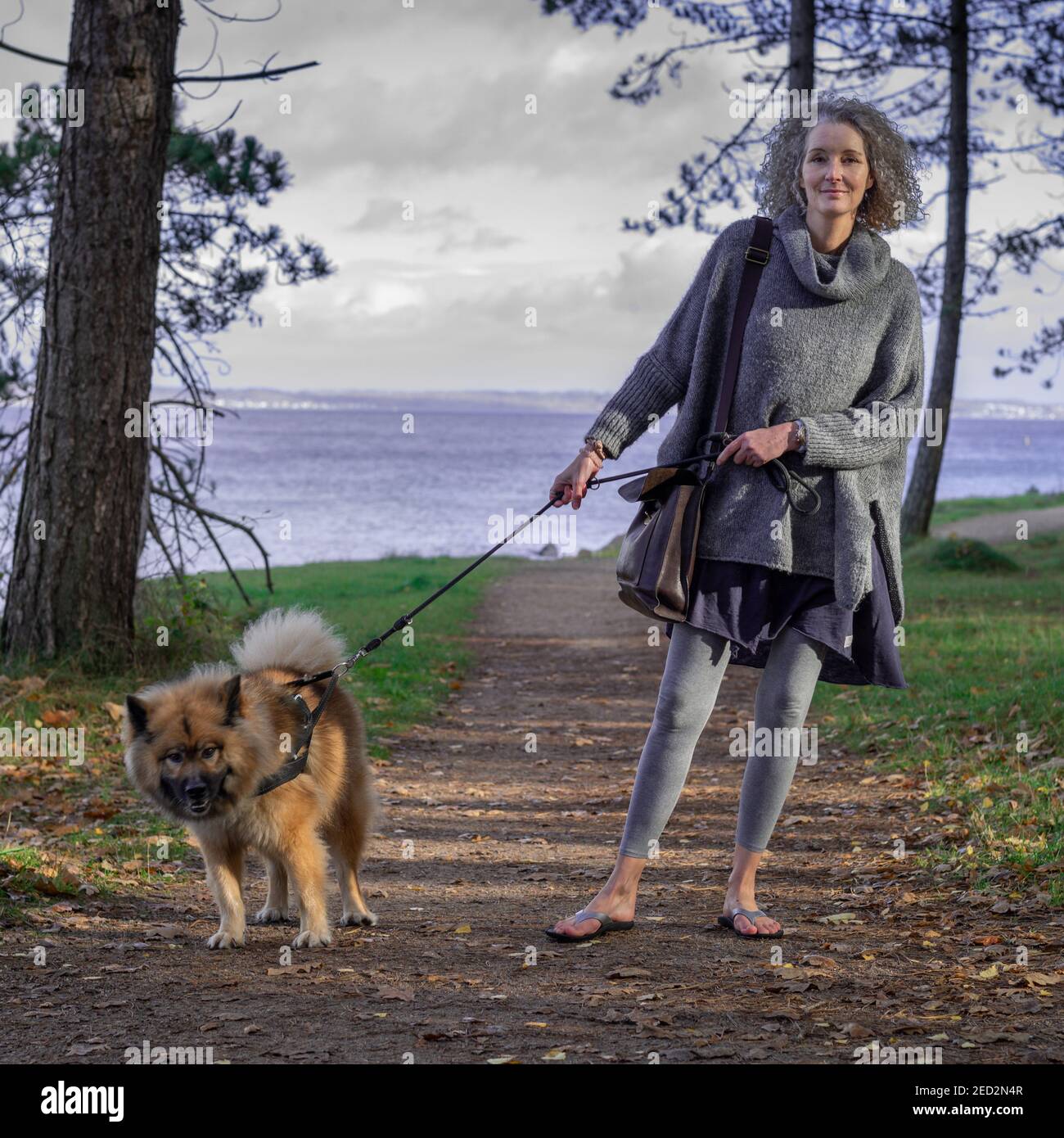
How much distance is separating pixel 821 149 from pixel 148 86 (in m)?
5.64

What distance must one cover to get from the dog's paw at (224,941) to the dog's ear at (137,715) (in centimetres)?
80

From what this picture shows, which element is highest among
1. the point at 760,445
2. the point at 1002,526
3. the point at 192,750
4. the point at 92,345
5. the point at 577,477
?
the point at 92,345

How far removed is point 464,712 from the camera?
9742 mm

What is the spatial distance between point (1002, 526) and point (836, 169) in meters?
21.0

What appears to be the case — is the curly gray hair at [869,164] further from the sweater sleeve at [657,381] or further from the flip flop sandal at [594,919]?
the flip flop sandal at [594,919]

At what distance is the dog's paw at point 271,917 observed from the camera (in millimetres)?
4758

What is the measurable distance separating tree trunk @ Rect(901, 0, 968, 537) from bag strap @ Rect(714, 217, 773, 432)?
13827 mm

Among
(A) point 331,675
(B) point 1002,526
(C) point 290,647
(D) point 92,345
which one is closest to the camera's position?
(A) point 331,675

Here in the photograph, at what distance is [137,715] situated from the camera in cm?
409

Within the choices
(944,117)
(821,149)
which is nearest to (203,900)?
(821,149)

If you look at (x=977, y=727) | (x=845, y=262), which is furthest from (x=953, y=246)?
(x=845, y=262)

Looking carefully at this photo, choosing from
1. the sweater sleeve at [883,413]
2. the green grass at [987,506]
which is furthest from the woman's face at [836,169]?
the green grass at [987,506]

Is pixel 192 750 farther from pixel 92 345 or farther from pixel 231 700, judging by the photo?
pixel 92 345

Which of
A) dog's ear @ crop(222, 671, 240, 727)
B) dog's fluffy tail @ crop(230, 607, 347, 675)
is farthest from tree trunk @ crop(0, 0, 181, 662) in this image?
dog's ear @ crop(222, 671, 240, 727)
